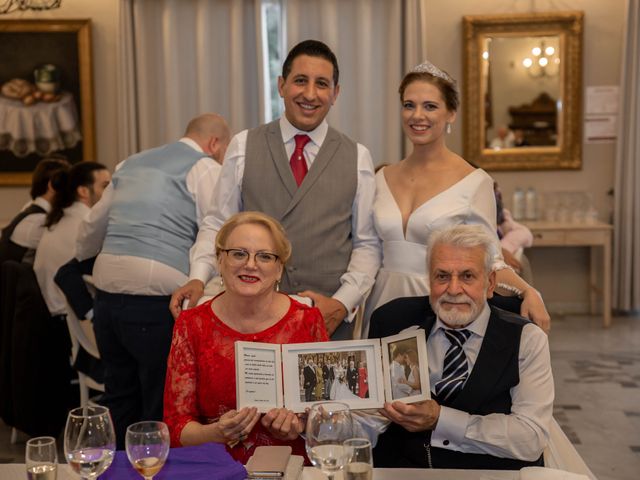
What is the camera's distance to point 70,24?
739 centimetres

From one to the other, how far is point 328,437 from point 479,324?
0.82 metres

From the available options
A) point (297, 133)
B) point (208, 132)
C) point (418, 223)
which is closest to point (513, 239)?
point (208, 132)

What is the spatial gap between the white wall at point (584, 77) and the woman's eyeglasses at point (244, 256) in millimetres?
5277

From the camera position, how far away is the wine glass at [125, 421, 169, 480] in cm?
161

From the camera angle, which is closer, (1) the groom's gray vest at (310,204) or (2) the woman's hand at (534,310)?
(2) the woman's hand at (534,310)

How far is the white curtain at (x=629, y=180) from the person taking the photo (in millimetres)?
7102

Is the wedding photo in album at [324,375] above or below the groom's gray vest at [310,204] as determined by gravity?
below

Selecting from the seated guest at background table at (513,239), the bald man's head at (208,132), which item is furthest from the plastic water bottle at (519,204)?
the bald man's head at (208,132)

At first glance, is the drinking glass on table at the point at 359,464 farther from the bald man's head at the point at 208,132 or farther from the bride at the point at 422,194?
the bald man's head at the point at 208,132

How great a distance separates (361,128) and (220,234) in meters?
4.96

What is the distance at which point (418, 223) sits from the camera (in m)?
2.97

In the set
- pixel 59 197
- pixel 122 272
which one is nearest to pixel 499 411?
pixel 122 272

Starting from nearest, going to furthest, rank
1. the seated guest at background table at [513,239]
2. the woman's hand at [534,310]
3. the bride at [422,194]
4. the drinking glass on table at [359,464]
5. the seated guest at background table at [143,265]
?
1. the drinking glass on table at [359,464]
2. the woman's hand at [534,310]
3. the bride at [422,194]
4. the seated guest at background table at [143,265]
5. the seated guest at background table at [513,239]

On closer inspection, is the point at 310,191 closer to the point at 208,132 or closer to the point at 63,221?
the point at 208,132
